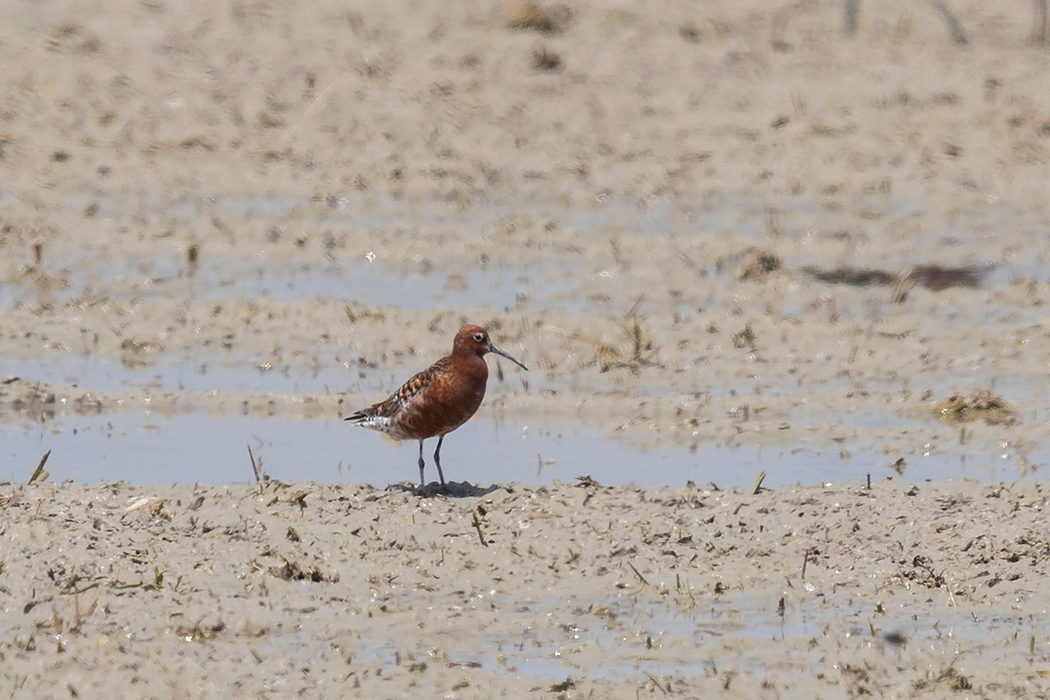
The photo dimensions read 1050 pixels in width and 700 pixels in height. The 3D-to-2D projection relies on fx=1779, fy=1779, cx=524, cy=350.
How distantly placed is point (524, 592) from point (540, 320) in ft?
17.5

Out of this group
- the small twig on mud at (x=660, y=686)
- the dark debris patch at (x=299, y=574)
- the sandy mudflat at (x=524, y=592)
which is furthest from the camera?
the dark debris patch at (x=299, y=574)

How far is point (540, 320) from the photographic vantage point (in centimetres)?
1270

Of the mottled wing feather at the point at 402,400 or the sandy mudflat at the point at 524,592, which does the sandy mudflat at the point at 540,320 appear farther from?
the mottled wing feather at the point at 402,400

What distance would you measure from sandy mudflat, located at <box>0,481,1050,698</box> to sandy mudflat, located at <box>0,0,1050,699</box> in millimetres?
22

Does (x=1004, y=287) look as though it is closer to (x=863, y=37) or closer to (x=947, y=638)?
(x=947, y=638)

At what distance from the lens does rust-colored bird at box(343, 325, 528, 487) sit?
8969mm

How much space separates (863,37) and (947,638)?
1616cm

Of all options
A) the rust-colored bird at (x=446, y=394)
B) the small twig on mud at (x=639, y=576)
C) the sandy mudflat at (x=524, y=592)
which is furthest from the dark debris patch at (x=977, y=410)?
the small twig on mud at (x=639, y=576)

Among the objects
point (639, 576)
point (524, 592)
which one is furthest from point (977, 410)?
point (524, 592)

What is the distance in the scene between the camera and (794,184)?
17109mm

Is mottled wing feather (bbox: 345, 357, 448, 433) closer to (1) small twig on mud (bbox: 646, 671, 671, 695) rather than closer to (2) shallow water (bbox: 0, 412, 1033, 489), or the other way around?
(2) shallow water (bbox: 0, 412, 1033, 489)

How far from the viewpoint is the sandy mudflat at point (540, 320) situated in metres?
6.91

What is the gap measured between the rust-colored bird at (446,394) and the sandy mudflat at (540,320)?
1.47ft

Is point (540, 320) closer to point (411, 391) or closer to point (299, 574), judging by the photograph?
point (411, 391)
